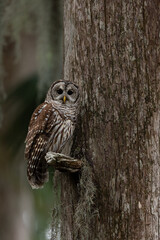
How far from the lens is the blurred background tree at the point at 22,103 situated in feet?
21.8

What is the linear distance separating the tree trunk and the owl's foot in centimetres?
8

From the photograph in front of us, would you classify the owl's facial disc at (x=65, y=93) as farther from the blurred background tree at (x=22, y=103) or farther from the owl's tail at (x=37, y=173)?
the blurred background tree at (x=22, y=103)

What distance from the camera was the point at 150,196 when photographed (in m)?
3.36

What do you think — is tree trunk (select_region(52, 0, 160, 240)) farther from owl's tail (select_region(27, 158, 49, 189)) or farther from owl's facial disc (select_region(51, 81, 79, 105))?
owl's tail (select_region(27, 158, 49, 189))

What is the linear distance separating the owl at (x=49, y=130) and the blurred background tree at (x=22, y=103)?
157 centimetres

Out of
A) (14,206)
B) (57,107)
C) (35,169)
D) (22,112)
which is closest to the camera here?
(35,169)

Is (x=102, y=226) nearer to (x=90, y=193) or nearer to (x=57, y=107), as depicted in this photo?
(x=90, y=193)

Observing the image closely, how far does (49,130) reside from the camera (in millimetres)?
4336

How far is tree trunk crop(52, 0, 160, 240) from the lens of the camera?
133 inches

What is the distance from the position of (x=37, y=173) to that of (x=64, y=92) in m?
0.67

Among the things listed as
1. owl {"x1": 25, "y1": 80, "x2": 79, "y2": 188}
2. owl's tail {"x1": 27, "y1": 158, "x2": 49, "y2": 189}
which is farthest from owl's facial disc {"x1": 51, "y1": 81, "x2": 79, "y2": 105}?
owl's tail {"x1": 27, "y1": 158, "x2": 49, "y2": 189}

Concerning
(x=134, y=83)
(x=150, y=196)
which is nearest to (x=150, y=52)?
(x=134, y=83)

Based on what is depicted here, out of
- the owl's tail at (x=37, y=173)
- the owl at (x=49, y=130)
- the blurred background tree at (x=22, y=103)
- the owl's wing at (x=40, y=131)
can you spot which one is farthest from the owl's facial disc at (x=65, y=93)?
the blurred background tree at (x=22, y=103)

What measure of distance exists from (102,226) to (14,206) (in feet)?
15.6
